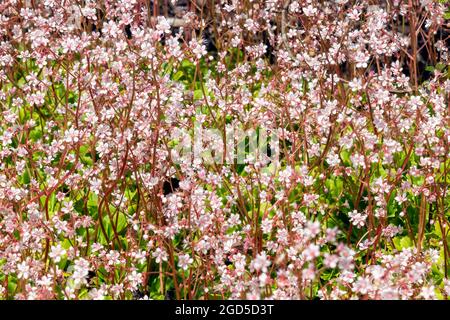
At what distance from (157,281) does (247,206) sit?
73 cm

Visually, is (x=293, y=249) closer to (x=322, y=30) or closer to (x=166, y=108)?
(x=166, y=108)

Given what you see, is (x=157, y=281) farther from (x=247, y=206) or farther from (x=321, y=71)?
(x=321, y=71)

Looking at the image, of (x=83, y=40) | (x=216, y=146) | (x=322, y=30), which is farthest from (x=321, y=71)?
(x=83, y=40)

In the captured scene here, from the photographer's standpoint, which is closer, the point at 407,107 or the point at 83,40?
the point at 83,40

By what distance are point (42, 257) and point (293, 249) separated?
52.5 inches
